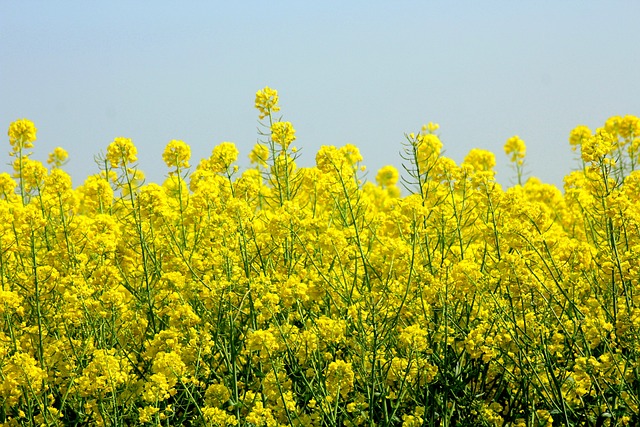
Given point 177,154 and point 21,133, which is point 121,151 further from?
point 21,133

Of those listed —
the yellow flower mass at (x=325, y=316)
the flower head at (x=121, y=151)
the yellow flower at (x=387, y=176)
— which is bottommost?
the yellow flower mass at (x=325, y=316)

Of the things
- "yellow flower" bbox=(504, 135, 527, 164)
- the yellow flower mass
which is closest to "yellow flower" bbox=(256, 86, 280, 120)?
the yellow flower mass

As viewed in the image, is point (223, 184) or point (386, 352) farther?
point (223, 184)

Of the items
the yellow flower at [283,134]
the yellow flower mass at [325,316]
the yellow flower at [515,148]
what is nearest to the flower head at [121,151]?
the yellow flower mass at [325,316]

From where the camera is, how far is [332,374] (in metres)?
3.85

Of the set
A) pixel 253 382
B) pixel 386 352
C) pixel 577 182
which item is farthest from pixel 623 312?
pixel 577 182

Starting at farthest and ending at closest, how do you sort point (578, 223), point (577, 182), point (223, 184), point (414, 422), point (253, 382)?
1. point (578, 223)
2. point (577, 182)
3. point (223, 184)
4. point (253, 382)
5. point (414, 422)

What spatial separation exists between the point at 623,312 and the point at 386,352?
1.06 meters

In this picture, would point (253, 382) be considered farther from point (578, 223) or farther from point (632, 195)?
point (578, 223)

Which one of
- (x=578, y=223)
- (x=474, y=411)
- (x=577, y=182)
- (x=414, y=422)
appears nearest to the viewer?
(x=414, y=422)

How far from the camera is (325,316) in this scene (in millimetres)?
4199

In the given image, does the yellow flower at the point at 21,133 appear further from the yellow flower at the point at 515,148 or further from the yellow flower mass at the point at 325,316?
the yellow flower at the point at 515,148

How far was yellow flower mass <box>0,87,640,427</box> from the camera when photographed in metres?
3.76

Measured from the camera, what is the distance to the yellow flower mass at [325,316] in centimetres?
376
